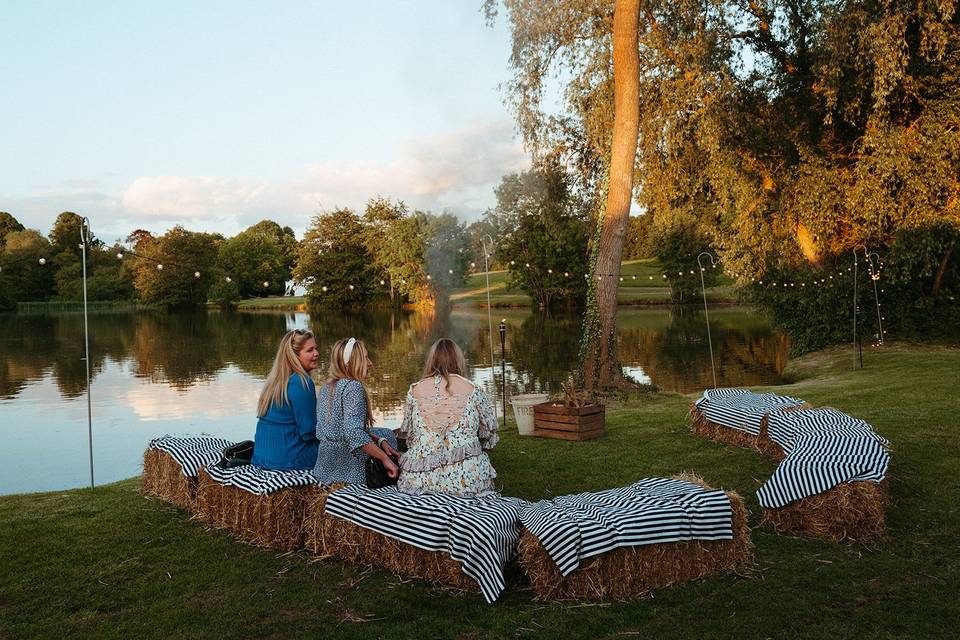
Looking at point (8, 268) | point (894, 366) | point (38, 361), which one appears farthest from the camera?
point (8, 268)

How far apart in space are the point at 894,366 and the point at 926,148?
4965 millimetres

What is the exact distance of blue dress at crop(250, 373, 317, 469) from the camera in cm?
571

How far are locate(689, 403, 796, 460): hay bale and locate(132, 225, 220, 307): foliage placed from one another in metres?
40.4

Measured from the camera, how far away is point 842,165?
19109 millimetres

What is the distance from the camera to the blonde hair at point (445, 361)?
504 cm

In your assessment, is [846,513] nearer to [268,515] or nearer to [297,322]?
[268,515]

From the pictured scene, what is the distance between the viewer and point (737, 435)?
852 cm

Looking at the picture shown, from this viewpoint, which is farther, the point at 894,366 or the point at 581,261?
the point at 581,261

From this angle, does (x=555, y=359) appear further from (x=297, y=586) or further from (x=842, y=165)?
(x=297, y=586)

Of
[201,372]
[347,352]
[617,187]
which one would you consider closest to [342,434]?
[347,352]

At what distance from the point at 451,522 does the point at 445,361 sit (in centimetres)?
112

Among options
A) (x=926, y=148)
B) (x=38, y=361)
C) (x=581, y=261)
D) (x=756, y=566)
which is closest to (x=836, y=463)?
(x=756, y=566)

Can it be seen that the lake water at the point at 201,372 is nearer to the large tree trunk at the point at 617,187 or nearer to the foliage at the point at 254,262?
the large tree trunk at the point at 617,187

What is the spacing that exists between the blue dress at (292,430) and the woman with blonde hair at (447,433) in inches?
41.4
